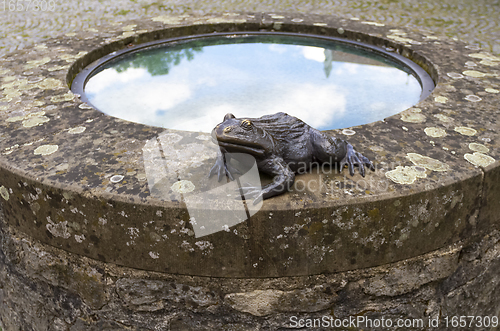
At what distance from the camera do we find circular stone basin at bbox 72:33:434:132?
2.87 meters

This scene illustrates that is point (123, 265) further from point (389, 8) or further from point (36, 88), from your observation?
point (389, 8)

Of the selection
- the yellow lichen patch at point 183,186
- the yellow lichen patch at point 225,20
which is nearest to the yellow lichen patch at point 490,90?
the yellow lichen patch at point 183,186

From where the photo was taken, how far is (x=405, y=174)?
193 cm

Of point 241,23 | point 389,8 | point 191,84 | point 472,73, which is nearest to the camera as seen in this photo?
point 472,73

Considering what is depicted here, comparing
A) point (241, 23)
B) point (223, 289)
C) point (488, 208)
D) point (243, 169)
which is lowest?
point (223, 289)

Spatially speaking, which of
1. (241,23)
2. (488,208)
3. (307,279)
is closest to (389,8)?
(241,23)

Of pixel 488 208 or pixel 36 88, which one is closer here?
pixel 488 208

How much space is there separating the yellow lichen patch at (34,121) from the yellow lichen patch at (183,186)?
111 centimetres

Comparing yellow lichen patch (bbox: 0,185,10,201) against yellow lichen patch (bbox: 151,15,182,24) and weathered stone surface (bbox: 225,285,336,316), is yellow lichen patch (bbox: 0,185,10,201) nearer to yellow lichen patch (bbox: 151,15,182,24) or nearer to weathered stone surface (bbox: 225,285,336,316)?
weathered stone surface (bbox: 225,285,336,316)

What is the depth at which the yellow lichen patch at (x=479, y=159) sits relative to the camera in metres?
1.99

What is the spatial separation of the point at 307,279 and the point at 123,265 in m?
0.88

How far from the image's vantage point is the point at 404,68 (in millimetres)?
3611

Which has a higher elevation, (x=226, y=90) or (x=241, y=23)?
(x=241, y=23)

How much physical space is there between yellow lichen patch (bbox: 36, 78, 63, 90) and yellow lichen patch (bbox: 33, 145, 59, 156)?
0.91m
